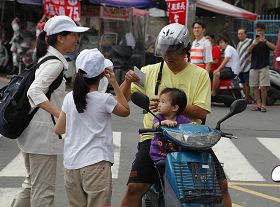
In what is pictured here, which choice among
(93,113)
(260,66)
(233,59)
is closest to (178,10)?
(233,59)

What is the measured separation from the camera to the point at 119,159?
7.66 meters

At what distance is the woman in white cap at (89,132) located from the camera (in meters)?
3.87

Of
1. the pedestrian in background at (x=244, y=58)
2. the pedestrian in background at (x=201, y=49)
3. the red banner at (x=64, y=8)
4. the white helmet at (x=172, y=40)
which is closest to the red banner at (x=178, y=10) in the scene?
the pedestrian in background at (x=201, y=49)

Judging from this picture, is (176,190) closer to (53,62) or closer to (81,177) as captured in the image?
(81,177)

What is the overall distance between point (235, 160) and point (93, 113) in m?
4.39

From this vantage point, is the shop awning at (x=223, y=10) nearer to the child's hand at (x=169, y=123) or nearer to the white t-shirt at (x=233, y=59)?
the white t-shirt at (x=233, y=59)

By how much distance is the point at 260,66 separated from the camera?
12305mm

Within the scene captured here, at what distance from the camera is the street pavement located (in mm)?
6182

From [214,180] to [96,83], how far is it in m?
1.05

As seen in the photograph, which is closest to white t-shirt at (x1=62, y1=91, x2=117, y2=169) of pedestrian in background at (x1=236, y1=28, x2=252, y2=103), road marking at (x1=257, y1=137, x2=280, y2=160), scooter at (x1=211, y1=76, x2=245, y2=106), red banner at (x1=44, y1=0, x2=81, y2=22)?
road marking at (x1=257, y1=137, x2=280, y2=160)

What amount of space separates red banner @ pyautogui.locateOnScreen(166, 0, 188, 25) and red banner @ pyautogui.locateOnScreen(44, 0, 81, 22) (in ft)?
10.0

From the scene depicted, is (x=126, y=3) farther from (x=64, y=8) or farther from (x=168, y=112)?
(x=168, y=112)

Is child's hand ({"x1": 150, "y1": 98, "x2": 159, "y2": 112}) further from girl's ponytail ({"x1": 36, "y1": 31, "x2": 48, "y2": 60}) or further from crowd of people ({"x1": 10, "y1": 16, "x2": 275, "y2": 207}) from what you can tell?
girl's ponytail ({"x1": 36, "y1": 31, "x2": 48, "y2": 60})

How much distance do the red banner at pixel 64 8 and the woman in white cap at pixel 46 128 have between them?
10.7 m
